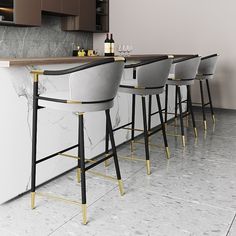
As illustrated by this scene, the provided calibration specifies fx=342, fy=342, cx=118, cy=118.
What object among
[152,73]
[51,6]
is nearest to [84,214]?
[152,73]

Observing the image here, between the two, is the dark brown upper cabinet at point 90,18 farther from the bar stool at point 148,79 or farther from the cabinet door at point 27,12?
the bar stool at point 148,79

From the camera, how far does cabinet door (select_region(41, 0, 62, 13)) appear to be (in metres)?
5.27

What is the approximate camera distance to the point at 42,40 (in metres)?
5.81

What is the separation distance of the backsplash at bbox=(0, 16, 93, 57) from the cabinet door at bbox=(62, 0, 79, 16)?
1.24ft

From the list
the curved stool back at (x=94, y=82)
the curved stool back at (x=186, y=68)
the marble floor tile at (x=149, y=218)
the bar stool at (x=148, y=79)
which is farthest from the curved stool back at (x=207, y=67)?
the curved stool back at (x=94, y=82)

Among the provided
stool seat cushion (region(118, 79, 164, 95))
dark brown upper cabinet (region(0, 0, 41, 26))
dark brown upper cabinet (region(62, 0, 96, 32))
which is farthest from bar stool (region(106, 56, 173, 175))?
dark brown upper cabinet (region(62, 0, 96, 32))

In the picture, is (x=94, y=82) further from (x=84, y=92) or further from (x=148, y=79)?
(x=148, y=79)

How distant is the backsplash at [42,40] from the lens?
16.9 feet

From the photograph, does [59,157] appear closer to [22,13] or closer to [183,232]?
[183,232]

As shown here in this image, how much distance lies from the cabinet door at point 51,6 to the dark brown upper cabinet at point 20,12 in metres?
0.12

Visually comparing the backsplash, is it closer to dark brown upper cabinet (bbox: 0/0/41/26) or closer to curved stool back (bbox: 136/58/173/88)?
dark brown upper cabinet (bbox: 0/0/41/26)

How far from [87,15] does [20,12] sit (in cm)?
167

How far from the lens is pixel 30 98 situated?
232cm

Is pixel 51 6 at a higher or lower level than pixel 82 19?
higher
